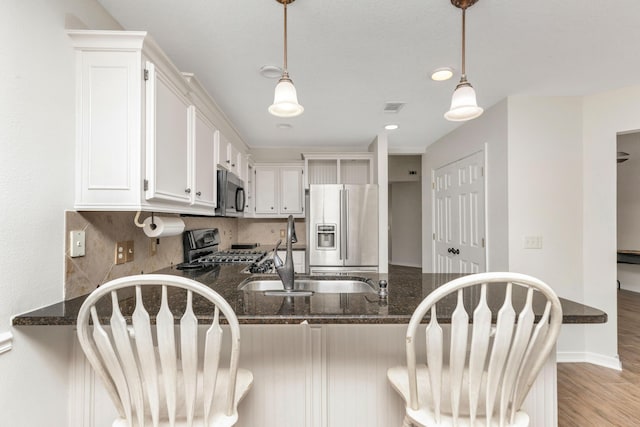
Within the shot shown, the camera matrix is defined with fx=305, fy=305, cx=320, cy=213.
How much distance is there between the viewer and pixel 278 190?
435 cm

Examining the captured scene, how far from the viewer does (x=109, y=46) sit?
1365mm

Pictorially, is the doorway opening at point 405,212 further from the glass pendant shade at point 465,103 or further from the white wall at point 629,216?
the glass pendant shade at point 465,103

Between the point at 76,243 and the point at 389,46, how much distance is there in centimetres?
198

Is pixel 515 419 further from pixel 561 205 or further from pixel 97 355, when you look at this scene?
pixel 561 205

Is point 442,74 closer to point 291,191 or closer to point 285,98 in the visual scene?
point 285,98

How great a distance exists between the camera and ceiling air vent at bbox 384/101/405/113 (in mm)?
2809

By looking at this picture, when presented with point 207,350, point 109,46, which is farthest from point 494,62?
point 207,350

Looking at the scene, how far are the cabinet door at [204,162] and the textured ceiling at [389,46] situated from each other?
1.22ft

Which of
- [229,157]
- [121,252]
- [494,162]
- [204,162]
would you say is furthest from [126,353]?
[494,162]

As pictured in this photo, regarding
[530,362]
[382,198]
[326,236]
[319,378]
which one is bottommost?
[319,378]

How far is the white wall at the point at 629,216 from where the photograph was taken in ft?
16.6

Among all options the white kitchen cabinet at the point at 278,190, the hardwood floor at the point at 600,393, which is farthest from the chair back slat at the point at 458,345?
the white kitchen cabinet at the point at 278,190

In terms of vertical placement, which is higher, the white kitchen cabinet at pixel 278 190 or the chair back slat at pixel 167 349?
the white kitchen cabinet at pixel 278 190

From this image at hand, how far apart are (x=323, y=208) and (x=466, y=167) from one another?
1707 mm
